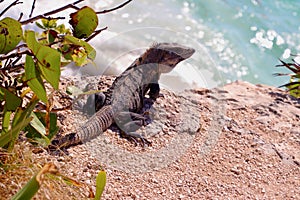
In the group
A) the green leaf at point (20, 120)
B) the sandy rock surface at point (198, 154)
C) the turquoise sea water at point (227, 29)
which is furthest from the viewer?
the turquoise sea water at point (227, 29)

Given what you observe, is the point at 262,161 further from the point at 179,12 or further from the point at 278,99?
the point at 179,12

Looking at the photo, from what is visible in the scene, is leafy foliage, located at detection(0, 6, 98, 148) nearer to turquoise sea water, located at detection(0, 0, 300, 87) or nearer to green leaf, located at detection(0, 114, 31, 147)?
green leaf, located at detection(0, 114, 31, 147)

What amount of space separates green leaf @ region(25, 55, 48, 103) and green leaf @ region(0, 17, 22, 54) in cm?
9

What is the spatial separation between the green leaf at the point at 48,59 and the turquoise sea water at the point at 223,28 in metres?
3.16

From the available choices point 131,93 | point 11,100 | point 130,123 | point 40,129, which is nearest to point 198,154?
point 130,123

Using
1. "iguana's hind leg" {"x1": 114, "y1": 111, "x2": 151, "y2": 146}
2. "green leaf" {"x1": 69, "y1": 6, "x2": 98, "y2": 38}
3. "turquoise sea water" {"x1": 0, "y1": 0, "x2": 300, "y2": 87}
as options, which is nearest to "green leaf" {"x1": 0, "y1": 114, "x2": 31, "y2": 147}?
"green leaf" {"x1": 69, "y1": 6, "x2": 98, "y2": 38}

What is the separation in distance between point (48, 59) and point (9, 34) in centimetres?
17

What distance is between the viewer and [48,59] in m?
0.96

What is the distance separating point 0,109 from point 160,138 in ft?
3.75

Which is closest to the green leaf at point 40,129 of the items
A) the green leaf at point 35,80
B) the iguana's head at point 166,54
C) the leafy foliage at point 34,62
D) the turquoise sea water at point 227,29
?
the leafy foliage at point 34,62

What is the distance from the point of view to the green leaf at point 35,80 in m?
1.03

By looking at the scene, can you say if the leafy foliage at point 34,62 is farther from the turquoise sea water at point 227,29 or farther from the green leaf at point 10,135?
the turquoise sea water at point 227,29

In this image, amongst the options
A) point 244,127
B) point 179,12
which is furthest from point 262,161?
point 179,12

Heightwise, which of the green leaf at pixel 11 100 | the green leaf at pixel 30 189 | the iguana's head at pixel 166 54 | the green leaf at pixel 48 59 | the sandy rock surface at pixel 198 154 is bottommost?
the sandy rock surface at pixel 198 154
